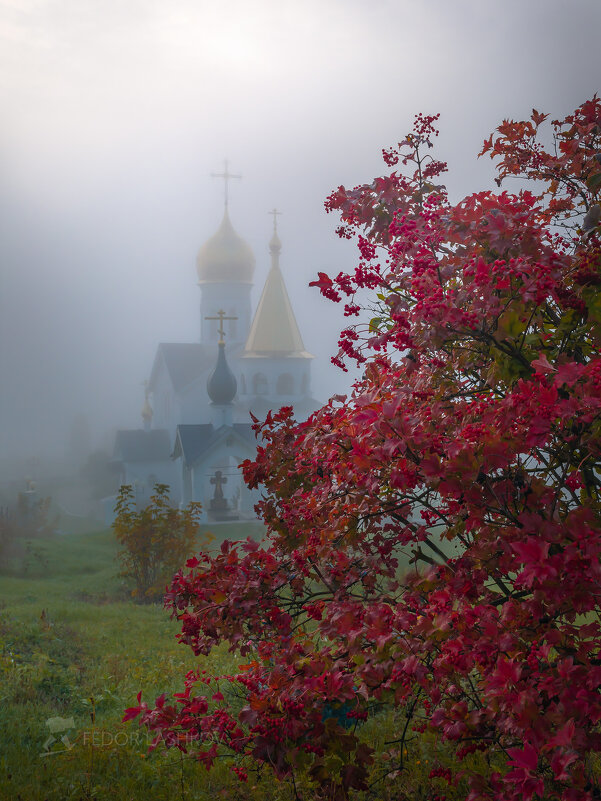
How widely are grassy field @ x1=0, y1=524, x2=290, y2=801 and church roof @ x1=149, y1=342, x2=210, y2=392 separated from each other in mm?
13485

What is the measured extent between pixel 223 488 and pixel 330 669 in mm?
15312

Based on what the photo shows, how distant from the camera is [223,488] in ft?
57.1

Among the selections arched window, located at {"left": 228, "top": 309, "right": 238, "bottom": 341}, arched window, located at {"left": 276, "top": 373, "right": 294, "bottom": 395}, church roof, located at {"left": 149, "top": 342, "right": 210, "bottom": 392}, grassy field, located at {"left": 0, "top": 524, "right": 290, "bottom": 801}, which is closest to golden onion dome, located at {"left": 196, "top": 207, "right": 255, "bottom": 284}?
arched window, located at {"left": 228, "top": 309, "right": 238, "bottom": 341}

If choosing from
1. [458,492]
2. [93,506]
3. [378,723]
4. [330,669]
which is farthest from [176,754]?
[93,506]

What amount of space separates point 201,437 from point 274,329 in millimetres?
5886

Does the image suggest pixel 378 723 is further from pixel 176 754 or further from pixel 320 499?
pixel 320 499

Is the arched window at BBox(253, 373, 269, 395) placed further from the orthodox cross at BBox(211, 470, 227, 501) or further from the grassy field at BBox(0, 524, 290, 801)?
the grassy field at BBox(0, 524, 290, 801)

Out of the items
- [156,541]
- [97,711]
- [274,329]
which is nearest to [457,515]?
[97,711]

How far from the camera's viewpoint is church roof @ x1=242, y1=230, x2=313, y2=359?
22.5 metres

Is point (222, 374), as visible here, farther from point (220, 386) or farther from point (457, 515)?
point (457, 515)

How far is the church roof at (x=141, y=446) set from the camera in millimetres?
21531

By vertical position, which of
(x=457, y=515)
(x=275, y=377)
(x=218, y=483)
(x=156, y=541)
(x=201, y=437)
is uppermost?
(x=275, y=377)

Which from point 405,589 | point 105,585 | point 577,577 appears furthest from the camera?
point 105,585

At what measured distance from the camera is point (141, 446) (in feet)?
71.7
